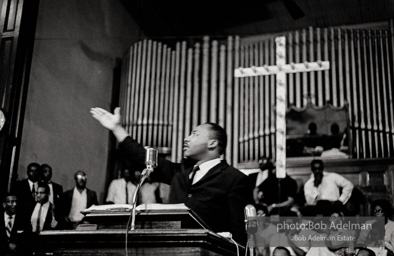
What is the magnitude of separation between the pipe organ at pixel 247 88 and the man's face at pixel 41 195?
314cm

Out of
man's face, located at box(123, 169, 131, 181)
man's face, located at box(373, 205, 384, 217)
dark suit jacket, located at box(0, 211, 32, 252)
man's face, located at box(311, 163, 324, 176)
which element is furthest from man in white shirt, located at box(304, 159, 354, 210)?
dark suit jacket, located at box(0, 211, 32, 252)

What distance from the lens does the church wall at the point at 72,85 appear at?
821cm

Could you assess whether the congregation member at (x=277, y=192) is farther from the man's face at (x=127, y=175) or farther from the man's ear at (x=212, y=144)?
the man's ear at (x=212, y=144)

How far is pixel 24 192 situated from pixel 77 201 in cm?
103

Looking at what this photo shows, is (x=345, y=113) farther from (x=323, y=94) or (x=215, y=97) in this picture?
(x=215, y=97)

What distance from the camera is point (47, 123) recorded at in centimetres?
838

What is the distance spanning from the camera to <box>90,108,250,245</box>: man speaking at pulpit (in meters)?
2.88

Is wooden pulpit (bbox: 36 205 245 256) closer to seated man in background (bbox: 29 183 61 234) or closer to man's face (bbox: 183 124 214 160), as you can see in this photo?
man's face (bbox: 183 124 214 160)

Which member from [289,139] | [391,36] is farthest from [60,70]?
[391,36]

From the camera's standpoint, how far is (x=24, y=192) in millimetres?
6961

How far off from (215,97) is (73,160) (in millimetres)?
2869

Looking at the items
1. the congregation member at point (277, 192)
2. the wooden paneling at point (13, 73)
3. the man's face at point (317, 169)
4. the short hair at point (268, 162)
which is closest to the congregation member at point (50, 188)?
the wooden paneling at point (13, 73)

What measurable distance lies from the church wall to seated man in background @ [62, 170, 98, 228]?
0.69 m

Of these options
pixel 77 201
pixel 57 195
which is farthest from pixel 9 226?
pixel 77 201
